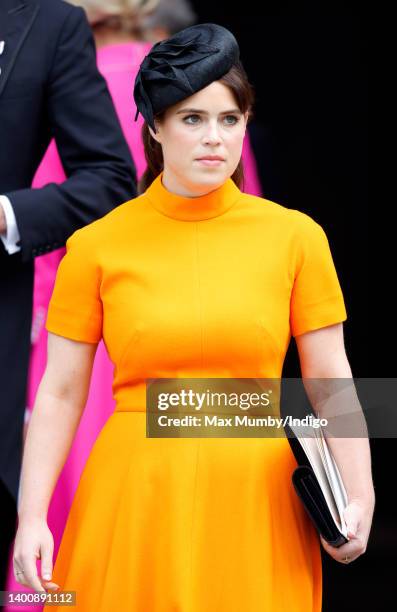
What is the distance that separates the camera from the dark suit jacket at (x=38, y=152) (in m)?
3.73

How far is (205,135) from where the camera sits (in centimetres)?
307

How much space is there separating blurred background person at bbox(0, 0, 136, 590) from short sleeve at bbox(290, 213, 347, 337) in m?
0.80

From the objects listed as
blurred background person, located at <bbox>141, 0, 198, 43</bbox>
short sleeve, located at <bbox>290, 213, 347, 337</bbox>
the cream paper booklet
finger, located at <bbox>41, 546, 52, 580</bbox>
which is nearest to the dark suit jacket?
finger, located at <bbox>41, 546, 52, 580</bbox>

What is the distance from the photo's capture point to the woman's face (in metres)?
3.08

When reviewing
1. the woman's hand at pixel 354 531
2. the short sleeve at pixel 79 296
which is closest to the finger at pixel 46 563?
the short sleeve at pixel 79 296

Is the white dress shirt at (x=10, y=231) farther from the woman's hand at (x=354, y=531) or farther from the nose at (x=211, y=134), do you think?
the woman's hand at (x=354, y=531)

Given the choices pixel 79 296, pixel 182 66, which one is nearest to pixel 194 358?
pixel 79 296

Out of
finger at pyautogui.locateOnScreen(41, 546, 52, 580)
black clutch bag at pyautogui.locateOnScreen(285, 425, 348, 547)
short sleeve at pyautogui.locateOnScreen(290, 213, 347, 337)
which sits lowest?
finger at pyautogui.locateOnScreen(41, 546, 52, 580)

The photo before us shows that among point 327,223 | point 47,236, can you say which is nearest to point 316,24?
point 327,223

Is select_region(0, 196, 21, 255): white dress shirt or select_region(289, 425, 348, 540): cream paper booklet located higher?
→ select_region(0, 196, 21, 255): white dress shirt

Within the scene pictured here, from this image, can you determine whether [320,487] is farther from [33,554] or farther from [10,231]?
[10,231]

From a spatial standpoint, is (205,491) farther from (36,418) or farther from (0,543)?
(0,543)

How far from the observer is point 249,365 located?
3092 mm

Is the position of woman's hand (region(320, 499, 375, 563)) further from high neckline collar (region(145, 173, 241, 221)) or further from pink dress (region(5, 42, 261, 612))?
pink dress (region(5, 42, 261, 612))
